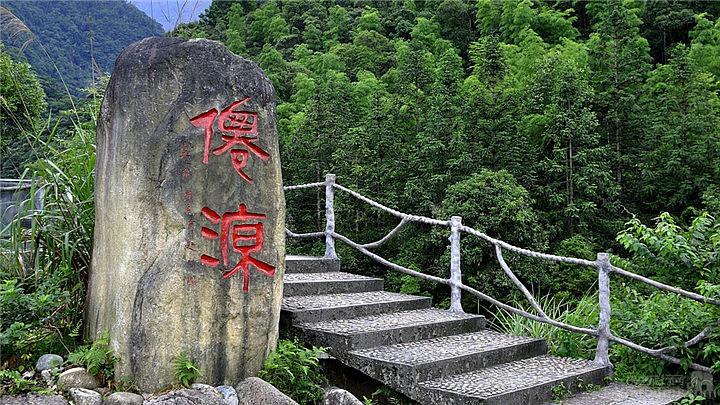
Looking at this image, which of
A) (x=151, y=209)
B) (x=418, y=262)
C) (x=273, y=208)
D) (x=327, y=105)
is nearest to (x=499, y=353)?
(x=273, y=208)

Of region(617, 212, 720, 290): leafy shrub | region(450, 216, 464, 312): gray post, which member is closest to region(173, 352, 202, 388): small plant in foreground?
region(450, 216, 464, 312): gray post

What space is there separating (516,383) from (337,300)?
5.44 feet

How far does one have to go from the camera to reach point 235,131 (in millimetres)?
3871

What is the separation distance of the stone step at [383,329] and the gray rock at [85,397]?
155 cm

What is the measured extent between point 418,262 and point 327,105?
13.6 ft

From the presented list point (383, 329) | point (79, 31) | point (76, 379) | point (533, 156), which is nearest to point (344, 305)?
point (383, 329)

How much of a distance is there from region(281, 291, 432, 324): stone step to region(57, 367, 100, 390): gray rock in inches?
59.9

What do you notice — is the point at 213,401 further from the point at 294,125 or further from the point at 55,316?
the point at 294,125

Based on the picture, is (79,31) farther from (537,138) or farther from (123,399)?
(537,138)

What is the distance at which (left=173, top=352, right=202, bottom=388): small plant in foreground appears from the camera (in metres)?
3.58

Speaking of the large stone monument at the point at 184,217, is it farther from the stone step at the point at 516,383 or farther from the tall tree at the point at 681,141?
the tall tree at the point at 681,141

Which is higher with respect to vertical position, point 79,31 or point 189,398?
point 79,31

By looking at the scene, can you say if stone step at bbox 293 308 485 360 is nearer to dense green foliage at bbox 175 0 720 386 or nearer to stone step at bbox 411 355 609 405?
stone step at bbox 411 355 609 405


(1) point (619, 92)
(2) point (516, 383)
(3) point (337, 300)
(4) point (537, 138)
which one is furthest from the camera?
(4) point (537, 138)
